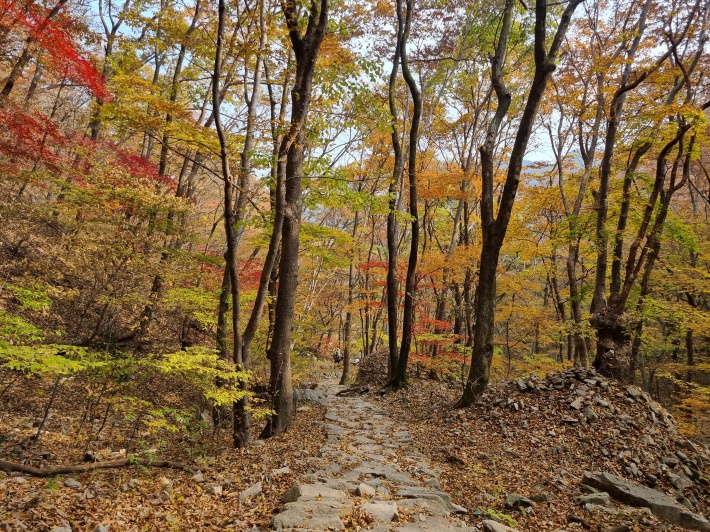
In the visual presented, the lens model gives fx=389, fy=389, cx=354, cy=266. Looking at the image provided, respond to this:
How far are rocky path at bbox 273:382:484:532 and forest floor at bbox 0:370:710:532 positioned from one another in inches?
6.4

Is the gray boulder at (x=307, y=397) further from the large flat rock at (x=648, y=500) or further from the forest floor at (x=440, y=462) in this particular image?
the large flat rock at (x=648, y=500)

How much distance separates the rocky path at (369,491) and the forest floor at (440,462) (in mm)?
163

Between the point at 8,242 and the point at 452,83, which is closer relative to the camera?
Result: the point at 8,242

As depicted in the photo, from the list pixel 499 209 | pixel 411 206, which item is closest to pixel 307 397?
pixel 411 206

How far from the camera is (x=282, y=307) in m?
6.58

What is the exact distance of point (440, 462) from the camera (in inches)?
224

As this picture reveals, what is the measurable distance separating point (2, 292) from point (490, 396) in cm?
1031

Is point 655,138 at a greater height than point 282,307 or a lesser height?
greater

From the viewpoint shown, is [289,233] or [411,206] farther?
[411,206]

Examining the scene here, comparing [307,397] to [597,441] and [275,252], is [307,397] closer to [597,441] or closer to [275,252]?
[275,252]

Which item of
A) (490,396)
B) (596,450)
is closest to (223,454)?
(490,396)

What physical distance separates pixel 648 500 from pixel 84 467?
6.43m

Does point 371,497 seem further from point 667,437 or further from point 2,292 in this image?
point 2,292

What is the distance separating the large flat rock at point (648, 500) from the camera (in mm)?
4441
